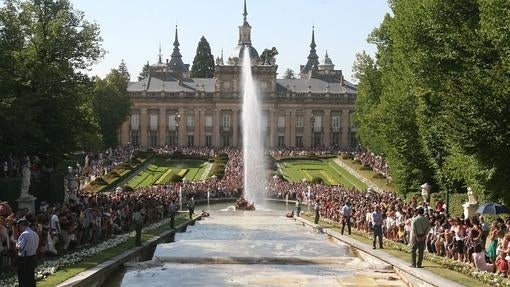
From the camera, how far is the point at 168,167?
235 ft

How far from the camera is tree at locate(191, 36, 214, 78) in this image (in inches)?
4564

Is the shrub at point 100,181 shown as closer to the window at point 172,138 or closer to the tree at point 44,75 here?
the tree at point 44,75

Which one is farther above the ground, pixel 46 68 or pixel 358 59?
pixel 358 59

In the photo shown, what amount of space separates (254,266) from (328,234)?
9004mm

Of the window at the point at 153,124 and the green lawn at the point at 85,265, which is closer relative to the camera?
the green lawn at the point at 85,265

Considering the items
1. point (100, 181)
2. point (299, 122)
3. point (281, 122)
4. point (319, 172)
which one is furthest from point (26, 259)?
point (299, 122)

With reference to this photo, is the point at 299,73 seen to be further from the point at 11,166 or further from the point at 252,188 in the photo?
the point at 11,166

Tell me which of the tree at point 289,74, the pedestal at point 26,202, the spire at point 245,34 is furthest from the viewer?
the tree at point 289,74

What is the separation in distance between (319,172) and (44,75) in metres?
42.4

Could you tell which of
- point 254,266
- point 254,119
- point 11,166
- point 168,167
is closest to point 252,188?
point 254,119

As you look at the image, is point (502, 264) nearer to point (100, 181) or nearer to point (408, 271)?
point (408, 271)

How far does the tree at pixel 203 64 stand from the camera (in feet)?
380

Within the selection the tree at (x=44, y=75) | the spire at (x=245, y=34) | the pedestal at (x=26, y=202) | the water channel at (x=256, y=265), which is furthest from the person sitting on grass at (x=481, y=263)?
the spire at (x=245, y=34)

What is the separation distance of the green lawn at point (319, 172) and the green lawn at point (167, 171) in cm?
787
